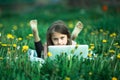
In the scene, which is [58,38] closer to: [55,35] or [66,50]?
[55,35]

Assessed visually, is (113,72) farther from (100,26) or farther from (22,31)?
(100,26)

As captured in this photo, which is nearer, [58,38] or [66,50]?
[66,50]

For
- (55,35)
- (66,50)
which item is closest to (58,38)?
(55,35)

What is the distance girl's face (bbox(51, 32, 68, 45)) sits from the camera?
5.62 meters

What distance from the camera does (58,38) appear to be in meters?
5.68

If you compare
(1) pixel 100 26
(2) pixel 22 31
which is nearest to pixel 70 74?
(2) pixel 22 31

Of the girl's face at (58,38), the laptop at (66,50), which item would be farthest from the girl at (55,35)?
the laptop at (66,50)

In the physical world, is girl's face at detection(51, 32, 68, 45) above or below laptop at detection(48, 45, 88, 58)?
above

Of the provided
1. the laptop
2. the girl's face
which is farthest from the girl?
the laptop

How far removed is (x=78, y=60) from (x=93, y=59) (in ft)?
0.63

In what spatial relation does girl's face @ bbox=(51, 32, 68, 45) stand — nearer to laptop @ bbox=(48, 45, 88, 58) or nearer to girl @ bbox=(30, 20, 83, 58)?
girl @ bbox=(30, 20, 83, 58)

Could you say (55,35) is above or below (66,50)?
above

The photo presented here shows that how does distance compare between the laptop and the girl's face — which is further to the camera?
the girl's face

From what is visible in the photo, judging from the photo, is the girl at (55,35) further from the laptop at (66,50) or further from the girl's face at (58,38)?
the laptop at (66,50)
